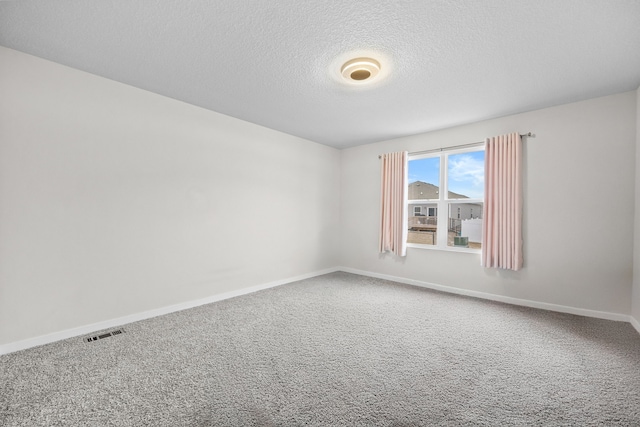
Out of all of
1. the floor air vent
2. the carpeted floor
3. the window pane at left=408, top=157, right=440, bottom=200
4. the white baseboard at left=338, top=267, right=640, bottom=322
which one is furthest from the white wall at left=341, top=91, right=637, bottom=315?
the floor air vent

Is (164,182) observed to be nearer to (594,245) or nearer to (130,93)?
(130,93)

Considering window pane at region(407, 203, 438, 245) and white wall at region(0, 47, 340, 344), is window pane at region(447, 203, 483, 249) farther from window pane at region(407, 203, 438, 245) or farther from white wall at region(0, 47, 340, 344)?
white wall at region(0, 47, 340, 344)

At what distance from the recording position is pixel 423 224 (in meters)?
4.33

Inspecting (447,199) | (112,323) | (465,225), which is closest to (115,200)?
(112,323)

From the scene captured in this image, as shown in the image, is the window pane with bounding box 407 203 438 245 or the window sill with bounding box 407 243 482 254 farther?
the window pane with bounding box 407 203 438 245

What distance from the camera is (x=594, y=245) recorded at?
290cm

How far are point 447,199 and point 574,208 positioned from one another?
1421 mm

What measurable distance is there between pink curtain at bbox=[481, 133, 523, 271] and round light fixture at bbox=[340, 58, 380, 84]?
2.16m

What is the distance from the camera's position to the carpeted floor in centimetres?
145

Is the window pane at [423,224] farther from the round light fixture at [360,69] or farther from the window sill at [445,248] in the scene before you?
the round light fixture at [360,69]

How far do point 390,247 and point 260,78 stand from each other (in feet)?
10.6

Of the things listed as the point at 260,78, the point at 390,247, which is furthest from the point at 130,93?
the point at 390,247

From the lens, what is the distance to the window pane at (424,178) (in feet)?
13.8

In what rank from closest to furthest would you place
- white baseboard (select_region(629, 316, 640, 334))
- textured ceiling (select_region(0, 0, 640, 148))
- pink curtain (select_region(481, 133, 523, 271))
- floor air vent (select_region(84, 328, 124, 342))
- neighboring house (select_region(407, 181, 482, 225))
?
1. textured ceiling (select_region(0, 0, 640, 148))
2. floor air vent (select_region(84, 328, 124, 342))
3. white baseboard (select_region(629, 316, 640, 334))
4. pink curtain (select_region(481, 133, 523, 271))
5. neighboring house (select_region(407, 181, 482, 225))
